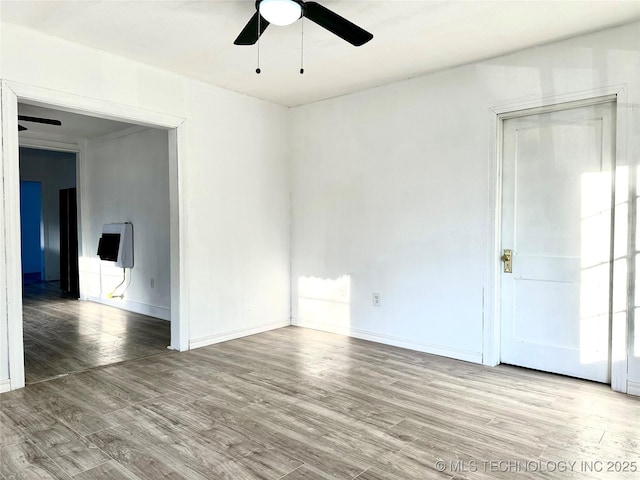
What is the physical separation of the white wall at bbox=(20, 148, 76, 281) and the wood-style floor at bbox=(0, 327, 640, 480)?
22.0 feet

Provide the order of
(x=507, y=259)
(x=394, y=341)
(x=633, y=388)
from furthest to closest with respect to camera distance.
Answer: (x=394, y=341), (x=507, y=259), (x=633, y=388)

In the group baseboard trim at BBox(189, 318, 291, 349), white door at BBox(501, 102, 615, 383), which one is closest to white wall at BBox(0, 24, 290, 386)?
baseboard trim at BBox(189, 318, 291, 349)

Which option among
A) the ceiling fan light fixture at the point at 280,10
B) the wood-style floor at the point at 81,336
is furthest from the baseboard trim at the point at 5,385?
the ceiling fan light fixture at the point at 280,10

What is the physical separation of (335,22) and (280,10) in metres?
0.32

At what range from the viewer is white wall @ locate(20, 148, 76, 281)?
8.70m

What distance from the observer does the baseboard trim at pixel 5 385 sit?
3076 mm

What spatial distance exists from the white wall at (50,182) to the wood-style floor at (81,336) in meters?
2.81

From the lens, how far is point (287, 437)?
2.45 meters

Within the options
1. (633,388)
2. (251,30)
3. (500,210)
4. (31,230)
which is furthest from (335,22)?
(31,230)

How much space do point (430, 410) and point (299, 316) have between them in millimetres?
2560

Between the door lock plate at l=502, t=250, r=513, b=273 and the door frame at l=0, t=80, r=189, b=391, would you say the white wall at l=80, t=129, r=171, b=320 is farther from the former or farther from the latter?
the door lock plate at l=502, t=250, r=513, b=273

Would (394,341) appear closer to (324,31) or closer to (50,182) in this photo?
(324,31)

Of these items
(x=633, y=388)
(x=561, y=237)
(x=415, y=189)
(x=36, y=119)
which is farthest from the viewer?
(x=36, y=119)

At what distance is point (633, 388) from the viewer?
9.86 ft
